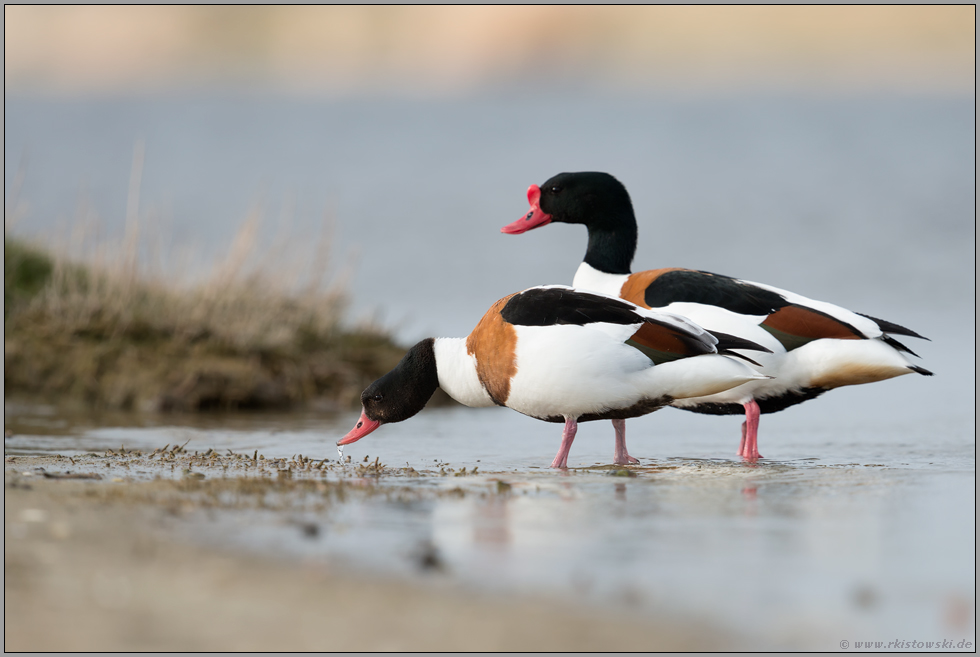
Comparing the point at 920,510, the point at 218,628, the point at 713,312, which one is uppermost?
the point at 713,312

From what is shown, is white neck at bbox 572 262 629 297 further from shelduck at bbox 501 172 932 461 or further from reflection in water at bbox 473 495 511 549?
reflection in water at bbox 473 495 511 549

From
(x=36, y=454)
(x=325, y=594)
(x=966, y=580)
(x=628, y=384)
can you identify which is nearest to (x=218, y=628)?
(x=325, y=594)

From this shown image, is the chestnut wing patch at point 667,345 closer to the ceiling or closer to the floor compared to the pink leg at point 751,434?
closer to the ceiling

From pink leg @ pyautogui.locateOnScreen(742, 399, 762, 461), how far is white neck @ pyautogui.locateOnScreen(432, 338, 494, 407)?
1760 millimetres

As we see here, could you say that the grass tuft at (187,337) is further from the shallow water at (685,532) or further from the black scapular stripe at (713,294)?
the black scapular stripe at (713,294)

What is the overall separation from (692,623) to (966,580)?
1.10 m

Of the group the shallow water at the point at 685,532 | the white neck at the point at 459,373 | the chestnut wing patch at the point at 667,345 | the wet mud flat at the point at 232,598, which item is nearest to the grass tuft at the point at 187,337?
the shallow water at the point at 685,532

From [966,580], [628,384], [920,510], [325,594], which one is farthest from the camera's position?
[628,384]

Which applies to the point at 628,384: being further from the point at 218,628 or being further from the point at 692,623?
the point at 218,628

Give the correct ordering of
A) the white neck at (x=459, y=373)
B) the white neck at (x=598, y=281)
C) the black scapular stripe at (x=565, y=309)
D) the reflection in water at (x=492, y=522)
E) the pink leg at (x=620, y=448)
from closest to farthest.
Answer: the reflection in water at (x=492, y=522)
the black scapular stripe at (x=565, y=309)
the white neck at (x=459, y=373)
the pink leg at (x=620, y=448)
the white neck at (x=598, y=281)

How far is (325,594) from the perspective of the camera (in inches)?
120

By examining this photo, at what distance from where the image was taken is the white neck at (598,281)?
7566 millimetres

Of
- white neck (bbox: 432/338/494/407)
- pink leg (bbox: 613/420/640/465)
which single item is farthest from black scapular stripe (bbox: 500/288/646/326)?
pink leg (bbox: 613/420/640/465)

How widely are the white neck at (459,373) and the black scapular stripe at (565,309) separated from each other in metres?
0.51
